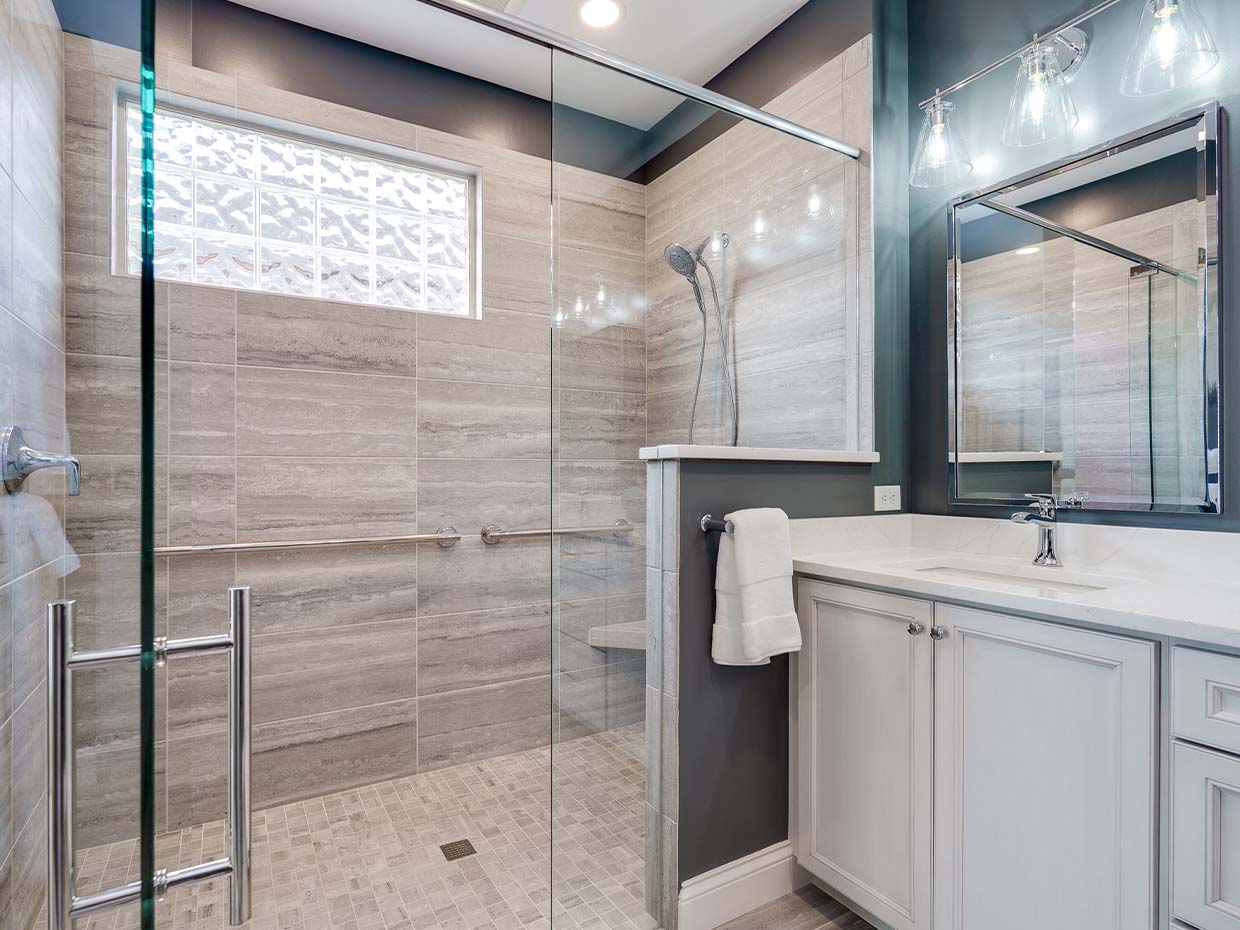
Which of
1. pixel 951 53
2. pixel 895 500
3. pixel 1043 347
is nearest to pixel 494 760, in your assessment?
pixel 895 500

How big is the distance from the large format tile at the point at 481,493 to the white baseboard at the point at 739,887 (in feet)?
4.92

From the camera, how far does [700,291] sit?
1.80m

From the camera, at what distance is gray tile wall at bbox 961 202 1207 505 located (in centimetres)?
151

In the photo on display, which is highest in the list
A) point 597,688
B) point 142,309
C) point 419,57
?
point 419,57

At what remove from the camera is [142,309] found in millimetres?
503

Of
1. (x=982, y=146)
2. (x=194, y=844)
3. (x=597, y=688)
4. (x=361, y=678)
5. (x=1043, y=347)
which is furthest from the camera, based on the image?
(x=361, y=678)

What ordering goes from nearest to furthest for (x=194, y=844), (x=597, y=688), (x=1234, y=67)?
(x=194, y=844) < (x=1234, y=67) < (x=597, y=688)

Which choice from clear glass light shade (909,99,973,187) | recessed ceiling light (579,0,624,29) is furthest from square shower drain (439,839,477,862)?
recessed ceiling light (579,0,624,29)

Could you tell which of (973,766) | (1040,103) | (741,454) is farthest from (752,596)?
(1040,103)

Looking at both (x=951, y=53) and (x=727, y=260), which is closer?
(x=727, y=260)

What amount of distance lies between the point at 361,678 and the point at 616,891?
1.25 metres

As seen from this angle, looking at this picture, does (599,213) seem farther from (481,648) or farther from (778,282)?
(481,648)

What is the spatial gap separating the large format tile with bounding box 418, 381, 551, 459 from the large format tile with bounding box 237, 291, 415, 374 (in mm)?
181

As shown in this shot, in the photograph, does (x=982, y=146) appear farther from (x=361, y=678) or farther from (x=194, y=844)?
(x=361, y=678)
